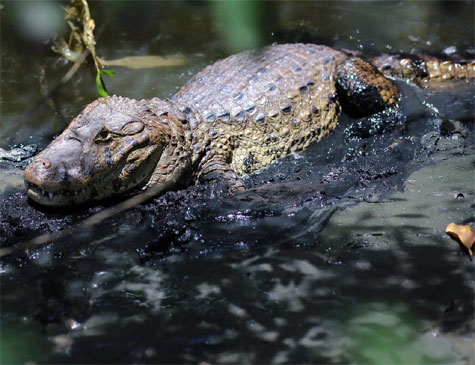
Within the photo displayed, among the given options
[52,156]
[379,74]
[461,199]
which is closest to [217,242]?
[52,156]

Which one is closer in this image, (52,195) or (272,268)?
(272,268)

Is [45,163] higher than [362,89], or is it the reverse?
[45,163]

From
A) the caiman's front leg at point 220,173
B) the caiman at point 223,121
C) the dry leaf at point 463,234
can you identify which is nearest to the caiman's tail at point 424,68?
the caiman at point 223,121

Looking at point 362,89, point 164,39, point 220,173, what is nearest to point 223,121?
point 220,173

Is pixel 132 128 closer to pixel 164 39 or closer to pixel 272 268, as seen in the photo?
pixel 272 268

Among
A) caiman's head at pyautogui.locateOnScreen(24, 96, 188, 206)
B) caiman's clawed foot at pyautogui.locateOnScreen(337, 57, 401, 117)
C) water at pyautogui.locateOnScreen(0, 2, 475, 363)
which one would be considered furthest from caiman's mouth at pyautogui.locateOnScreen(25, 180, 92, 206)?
caiman's clawed foot at pyautogui.locateOnScreen(337, 57, 401, 117)

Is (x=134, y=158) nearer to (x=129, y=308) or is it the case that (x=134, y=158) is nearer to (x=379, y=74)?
(x=129, y=308)

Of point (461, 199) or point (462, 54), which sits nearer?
point (461, 199)
